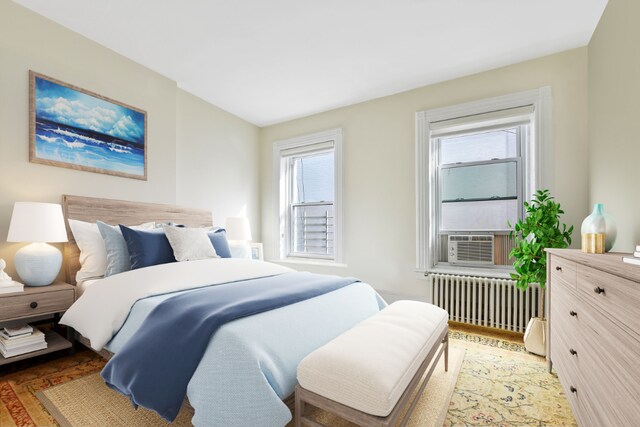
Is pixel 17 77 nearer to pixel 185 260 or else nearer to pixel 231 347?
pixel 185 260

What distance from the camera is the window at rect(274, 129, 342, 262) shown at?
422 centimetres

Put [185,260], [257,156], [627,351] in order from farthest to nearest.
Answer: [257,156] < [185,260] < [627,351]

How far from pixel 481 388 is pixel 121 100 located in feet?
12.6

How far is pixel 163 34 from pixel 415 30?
2.13 meters

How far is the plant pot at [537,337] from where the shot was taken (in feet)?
8.18

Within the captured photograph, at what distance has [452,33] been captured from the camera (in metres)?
2.62

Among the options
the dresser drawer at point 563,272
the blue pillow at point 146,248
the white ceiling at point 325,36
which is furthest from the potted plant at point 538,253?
the blue pillow at point 146,248

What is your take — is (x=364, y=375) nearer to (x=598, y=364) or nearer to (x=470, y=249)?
(x=598, y=364)

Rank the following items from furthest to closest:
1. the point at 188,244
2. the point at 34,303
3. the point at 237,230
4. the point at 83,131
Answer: the point at 237,230, the point at 83,131, the point at 188,244, the point at 34,303

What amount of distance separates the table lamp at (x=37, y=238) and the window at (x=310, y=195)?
2725 mm

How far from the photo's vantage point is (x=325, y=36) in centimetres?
268

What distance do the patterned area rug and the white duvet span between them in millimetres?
384

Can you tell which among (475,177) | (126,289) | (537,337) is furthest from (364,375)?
(475,177)

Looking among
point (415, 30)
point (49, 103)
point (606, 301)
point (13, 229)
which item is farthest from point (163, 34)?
point (606, 301)
